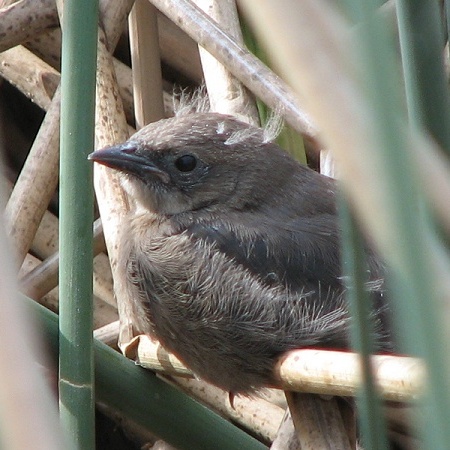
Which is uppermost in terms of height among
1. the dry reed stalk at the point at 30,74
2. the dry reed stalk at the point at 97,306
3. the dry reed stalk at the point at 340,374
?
the dry reed stalk at the point at 30,74

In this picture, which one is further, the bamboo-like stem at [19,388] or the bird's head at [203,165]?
the bird's head at [203,165]

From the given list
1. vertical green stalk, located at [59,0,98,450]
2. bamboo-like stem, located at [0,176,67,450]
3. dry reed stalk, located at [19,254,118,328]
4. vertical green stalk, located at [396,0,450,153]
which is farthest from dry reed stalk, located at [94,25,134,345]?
bamboo-like stem, located at [0,176,67,450]

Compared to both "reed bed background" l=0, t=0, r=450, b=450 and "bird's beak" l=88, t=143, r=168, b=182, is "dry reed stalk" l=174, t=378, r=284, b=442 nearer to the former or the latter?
"reed bed background" l=0, t=0, r=450, b=450

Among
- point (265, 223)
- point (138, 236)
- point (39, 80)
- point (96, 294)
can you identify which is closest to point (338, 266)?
point (265, 223)

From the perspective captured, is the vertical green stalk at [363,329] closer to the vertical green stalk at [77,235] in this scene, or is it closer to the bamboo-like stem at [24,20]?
the vertical green stalk at [77,235]

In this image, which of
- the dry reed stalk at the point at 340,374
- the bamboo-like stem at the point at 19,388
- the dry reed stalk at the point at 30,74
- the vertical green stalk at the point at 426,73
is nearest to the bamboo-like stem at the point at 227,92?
the dry reed stalk at the point at 30,74

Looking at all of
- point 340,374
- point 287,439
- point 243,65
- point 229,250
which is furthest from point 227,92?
point 340,374
